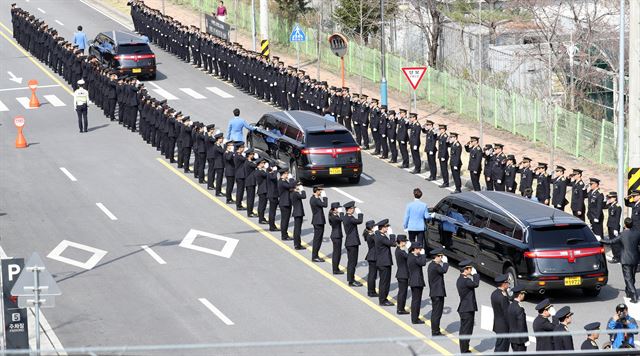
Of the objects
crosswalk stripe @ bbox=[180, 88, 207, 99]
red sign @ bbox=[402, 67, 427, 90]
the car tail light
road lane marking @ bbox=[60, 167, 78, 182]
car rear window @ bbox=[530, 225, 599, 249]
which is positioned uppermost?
red sign @ bbox=[402, 67, 427, 90]

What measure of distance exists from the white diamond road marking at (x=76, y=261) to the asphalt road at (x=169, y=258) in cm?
11

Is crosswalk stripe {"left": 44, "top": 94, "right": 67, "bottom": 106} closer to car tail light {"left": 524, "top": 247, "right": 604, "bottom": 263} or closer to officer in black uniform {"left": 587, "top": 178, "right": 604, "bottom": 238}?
officer in black uniform {"left": 587, "top": 178, "right": 604, "bottom": 238}

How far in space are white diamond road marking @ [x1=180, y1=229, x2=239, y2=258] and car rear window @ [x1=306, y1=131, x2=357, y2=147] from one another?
4.76 m

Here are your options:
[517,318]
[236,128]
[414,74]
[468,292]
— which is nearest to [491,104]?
[414,74]

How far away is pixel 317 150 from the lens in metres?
31.2

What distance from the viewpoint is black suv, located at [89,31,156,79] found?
45656mm

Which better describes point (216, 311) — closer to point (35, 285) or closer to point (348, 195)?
point (35, 285)

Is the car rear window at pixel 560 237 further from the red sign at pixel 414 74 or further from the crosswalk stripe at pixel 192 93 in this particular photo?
the crosswalk stripe at pixel 192 93

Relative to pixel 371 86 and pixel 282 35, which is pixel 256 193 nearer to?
pixel 371 86

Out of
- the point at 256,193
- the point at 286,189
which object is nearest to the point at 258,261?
the point at 286,189

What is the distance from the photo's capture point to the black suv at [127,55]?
45.7 meters

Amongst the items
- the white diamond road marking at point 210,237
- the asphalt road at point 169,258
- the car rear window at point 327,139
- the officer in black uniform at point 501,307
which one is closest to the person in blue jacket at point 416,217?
the asphalt road at point 169,258

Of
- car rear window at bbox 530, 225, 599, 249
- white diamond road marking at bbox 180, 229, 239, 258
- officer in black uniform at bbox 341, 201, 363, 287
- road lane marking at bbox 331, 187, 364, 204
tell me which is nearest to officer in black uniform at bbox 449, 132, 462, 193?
road lane marking at bbox 331, 187, 364, 204

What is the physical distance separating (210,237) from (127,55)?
64.8ft
